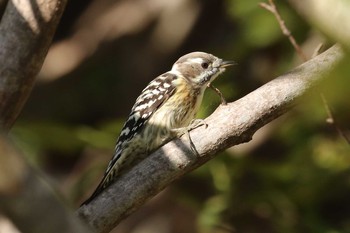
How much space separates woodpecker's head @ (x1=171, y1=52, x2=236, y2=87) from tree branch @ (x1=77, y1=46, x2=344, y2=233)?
1.94 metres

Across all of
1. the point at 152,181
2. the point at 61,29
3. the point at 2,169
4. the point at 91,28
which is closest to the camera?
the point at 2,169

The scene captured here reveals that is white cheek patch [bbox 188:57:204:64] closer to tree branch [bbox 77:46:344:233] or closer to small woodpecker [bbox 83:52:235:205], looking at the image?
small woodpecker [bbox 83:52:235:205]

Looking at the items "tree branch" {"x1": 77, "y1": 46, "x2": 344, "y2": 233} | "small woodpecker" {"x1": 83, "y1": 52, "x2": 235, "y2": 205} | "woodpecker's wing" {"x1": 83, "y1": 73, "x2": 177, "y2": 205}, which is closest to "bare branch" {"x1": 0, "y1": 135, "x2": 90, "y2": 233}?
"tree branch" {"x1": 77, "y1": 46, "x2": 344, "y2": 233}

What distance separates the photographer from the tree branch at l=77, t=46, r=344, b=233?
362 centimetres

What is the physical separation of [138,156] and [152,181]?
1.67m

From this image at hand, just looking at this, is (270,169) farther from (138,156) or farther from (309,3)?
(309,3)

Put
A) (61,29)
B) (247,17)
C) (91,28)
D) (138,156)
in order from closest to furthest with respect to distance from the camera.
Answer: (138,156) < (247,17) < (91,28) < (61,29)

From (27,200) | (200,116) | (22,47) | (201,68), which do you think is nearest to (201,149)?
(22,47)

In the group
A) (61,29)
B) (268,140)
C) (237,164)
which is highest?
(61,29)

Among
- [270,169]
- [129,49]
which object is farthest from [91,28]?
[270,169]

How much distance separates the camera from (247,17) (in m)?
6.50

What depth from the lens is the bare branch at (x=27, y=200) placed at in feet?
4.79

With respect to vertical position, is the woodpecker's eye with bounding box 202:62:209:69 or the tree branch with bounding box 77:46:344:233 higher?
the tree branch with bounding box 77:46:344:233

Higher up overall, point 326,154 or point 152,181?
point 152,181
